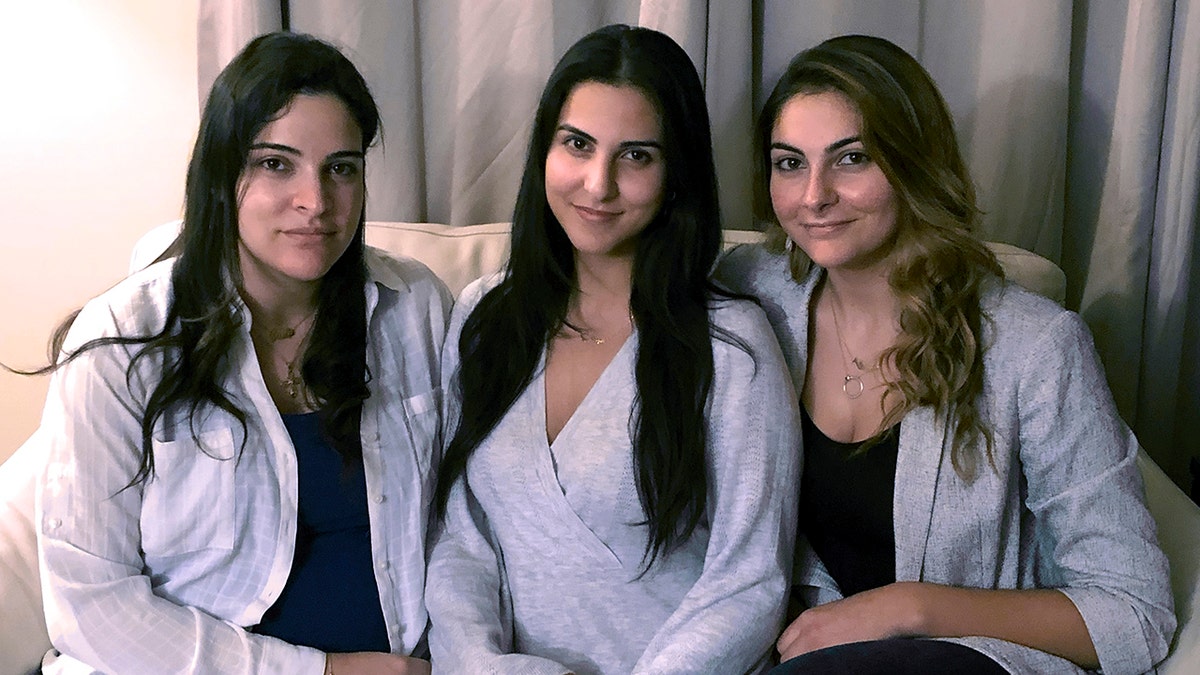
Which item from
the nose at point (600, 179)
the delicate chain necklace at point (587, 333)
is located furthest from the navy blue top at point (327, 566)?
the nose at point (600, 179)

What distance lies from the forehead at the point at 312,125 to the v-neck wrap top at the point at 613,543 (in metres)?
0.38

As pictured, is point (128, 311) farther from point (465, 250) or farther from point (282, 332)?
point (465, 250)

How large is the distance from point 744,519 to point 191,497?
654 millimetres

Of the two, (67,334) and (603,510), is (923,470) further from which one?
(67,334)

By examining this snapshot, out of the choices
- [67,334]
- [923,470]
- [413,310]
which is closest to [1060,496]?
[923,470]

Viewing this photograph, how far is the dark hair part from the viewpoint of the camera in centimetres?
125

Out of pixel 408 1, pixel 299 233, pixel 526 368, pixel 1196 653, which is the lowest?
pixel 1196 653

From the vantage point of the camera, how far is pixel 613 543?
4.32ft

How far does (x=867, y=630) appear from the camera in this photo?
1.21 m

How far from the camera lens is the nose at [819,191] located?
1254 mm

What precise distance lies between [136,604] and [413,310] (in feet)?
1.60

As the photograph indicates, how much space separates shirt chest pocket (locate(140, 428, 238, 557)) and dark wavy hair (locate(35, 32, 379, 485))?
0.02m

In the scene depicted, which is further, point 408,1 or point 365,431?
point 408,1

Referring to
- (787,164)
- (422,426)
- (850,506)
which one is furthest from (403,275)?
(850,506)
